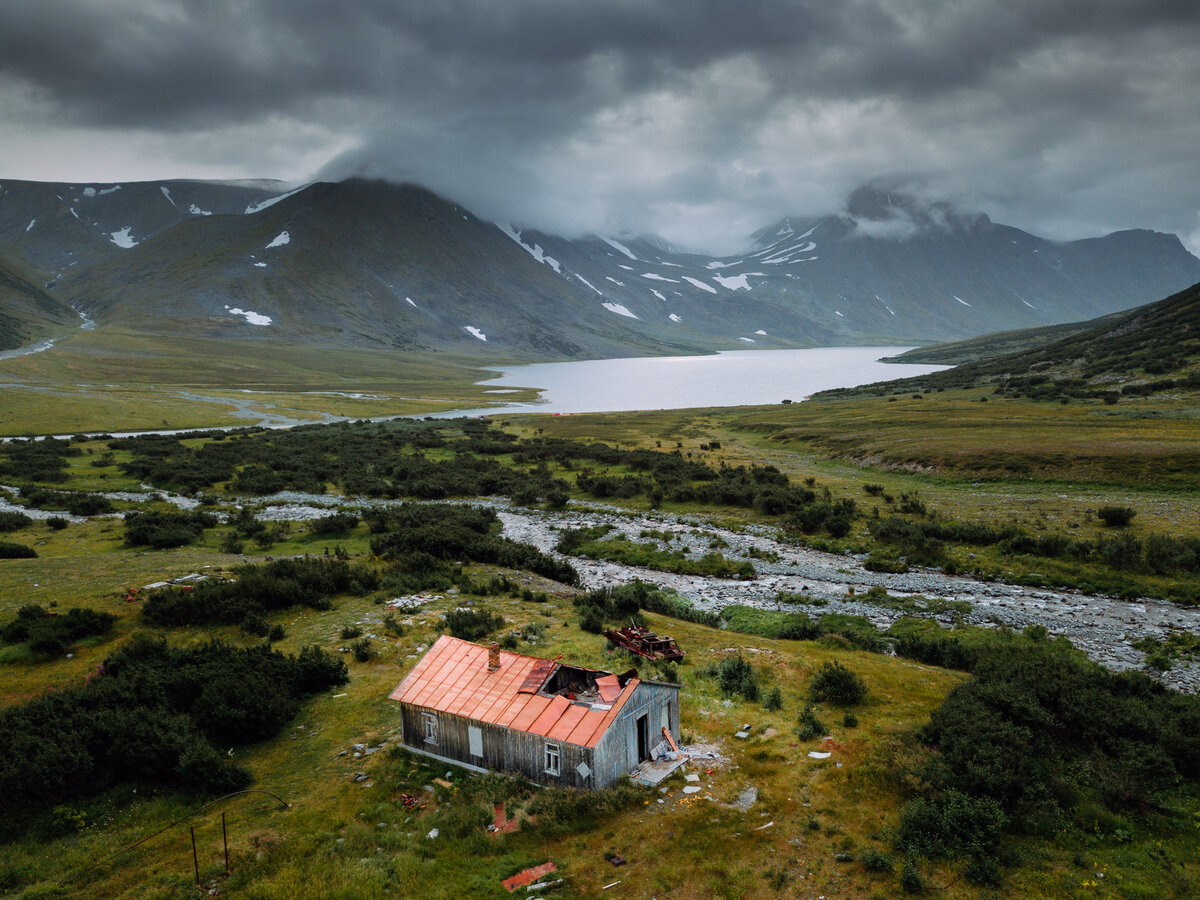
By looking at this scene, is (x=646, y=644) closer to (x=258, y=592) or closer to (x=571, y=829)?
(x=571, y=829)

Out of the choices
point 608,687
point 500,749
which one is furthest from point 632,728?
point 500,749

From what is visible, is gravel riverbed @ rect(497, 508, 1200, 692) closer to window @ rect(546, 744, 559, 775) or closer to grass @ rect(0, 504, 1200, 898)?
grass @ rect(0, 504, 1200, 898)

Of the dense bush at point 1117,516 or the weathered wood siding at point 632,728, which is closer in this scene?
the weathered wood siding at point 632,728

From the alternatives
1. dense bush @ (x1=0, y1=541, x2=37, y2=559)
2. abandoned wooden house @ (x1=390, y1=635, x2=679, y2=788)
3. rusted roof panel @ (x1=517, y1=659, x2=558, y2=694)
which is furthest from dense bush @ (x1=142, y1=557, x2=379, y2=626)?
dense bush @ (x1=0, y1=541, x2=37, y2=559)

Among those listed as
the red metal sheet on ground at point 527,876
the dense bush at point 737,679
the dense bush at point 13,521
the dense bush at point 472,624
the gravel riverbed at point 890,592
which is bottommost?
the red metal sheet on ground at point 527,876

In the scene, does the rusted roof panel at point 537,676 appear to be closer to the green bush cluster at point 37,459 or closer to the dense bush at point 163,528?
the dense bush at point 163,528

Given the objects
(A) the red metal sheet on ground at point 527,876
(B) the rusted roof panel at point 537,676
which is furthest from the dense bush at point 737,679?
(A) the red metal sheet on ground at point 527,876
